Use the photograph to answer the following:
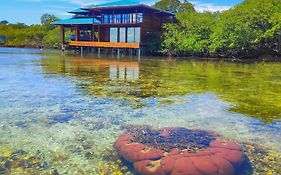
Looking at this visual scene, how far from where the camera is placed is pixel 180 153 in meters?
3.86

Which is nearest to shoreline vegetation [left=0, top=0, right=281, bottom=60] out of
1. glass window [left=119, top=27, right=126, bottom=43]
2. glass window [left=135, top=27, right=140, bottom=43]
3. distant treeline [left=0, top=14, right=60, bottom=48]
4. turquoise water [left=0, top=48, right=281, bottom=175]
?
glass window [left=135, top=27, right=140, bottom=43]

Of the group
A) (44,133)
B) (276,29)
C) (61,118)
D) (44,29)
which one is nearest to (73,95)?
(61,118)

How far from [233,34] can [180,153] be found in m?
21.4

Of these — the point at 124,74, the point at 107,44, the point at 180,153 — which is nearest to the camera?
the point at 180,153

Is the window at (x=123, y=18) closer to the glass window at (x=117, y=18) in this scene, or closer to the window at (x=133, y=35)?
the glass window at (x=117, y=18)

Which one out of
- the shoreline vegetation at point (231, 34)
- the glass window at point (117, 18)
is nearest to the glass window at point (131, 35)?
the glass window at point (117, 18)

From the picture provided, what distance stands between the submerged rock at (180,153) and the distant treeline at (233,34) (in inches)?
797

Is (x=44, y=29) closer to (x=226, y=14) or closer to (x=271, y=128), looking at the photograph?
(x=226, y=14)

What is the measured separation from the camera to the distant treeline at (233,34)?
23172 mm

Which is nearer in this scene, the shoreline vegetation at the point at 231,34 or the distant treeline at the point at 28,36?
the shoreline vegetation at the point at 231,34

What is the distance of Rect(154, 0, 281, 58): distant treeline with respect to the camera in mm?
23172

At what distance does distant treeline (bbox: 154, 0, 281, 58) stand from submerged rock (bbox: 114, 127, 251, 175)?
2025 cm

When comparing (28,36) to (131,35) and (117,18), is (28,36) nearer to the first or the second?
(117,18)

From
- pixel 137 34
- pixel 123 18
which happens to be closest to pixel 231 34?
pixel 137 34
